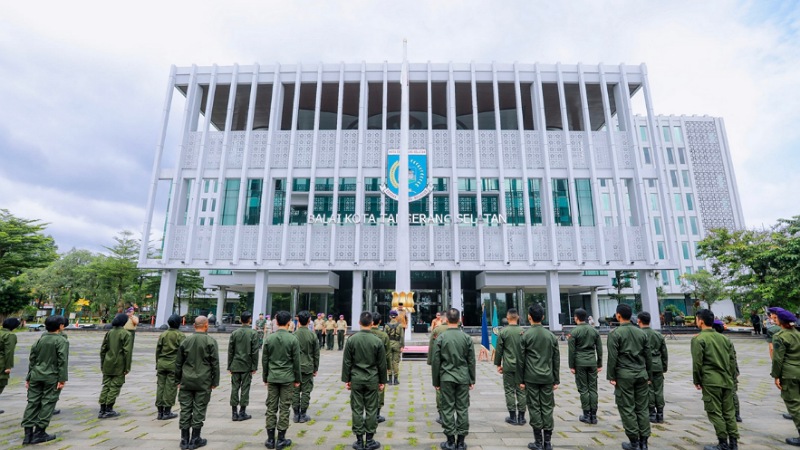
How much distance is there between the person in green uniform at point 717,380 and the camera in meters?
5.41

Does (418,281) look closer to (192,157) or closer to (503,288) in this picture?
(503,288)

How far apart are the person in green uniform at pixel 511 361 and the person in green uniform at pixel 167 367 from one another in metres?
5.93

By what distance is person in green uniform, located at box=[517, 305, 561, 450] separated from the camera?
5.59 metres

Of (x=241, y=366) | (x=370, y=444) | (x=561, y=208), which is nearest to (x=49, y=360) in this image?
(x=241, y=366)

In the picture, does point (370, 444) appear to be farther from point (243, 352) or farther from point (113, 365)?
point (113, 365)

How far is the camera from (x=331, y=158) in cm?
2817

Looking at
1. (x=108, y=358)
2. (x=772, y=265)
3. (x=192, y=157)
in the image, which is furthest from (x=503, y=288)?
(x=108, y=358)

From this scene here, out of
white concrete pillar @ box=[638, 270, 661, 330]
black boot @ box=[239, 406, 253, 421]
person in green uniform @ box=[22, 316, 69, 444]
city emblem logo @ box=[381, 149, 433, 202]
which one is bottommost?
black boot @ box=[239, 406, 253, 421]

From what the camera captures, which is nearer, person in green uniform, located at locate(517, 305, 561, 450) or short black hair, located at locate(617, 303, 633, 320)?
person in green uniform, located at locate(517, 305, 561, 450)

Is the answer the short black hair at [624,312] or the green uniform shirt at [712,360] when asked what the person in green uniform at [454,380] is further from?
the green uniform shirt at [712,360]

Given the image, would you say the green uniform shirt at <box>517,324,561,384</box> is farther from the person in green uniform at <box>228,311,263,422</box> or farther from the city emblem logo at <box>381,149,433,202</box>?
the city emblem logo at <box>381,149,433,202</box>

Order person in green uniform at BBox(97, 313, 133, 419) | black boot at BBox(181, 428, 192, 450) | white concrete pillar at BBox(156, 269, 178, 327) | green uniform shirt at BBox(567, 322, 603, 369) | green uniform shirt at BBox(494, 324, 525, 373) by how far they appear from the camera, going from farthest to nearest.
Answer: white concrete pillar at BBox(156, 269, 178, 327)
person in green uniform at BBox(97, 313, 133, 419)
green uniform shirt at BBox(567, 322, 603, 369)
green uniform shirt at BBox(494, 324, 525, 373)
black boot at BBox(181, 428, 192, 450)

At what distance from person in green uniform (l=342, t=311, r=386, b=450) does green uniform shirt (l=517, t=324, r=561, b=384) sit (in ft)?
7.45

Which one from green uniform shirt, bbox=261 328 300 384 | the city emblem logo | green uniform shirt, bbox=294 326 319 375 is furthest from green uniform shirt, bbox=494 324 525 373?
the city emblem logo
